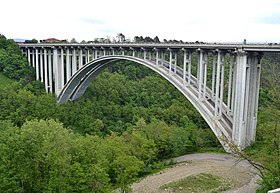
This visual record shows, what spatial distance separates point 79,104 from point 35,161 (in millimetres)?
23490

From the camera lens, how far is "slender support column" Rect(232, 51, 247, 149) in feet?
69.4

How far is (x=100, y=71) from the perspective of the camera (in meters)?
37.1

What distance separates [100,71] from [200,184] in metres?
21.0

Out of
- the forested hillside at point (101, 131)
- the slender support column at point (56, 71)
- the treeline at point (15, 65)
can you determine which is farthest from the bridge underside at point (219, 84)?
the treeline at point (15, 65)

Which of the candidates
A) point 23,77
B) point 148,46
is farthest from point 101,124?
point 23,77

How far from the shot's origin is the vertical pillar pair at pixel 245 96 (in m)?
21.3

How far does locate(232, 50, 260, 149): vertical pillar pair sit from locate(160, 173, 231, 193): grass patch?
9.21 ft

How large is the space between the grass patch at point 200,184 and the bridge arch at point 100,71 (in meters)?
3.80

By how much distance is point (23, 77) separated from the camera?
3991cm

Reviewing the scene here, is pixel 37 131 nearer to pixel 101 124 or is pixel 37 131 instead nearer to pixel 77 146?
pixel 77 146

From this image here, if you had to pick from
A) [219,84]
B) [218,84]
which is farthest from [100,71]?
[218,84]

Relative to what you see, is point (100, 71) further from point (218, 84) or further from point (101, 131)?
point (218, 84)

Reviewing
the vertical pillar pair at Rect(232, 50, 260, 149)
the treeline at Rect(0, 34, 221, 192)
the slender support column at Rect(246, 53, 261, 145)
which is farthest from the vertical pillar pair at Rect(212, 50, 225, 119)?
the treeline at Rect(0, 34, 221, 192)

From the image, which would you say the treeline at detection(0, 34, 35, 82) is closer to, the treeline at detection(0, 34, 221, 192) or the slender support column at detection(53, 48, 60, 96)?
the treeline at detection(0, 34, 221, 192)
